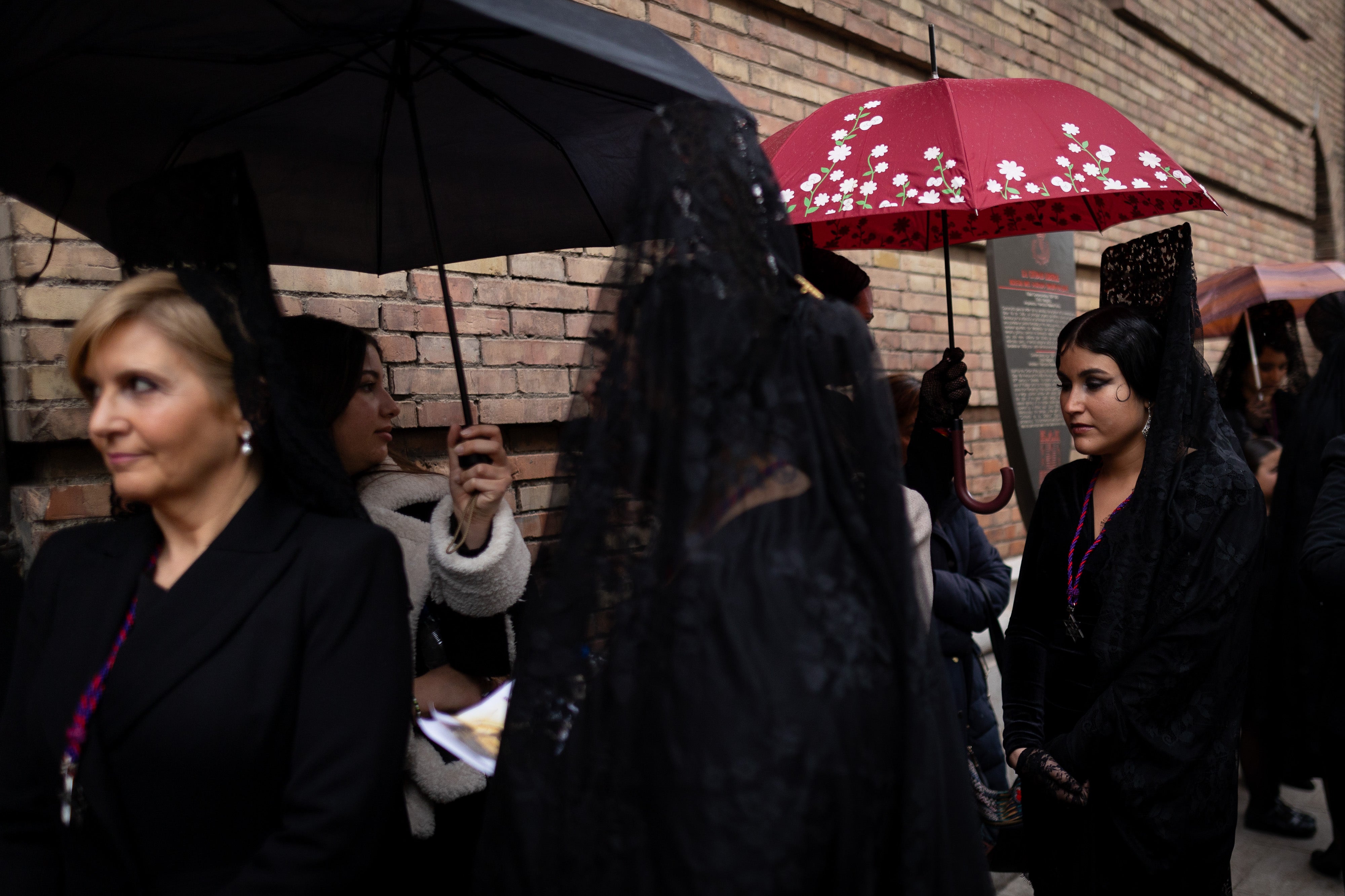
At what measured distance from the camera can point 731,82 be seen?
12.8 feet

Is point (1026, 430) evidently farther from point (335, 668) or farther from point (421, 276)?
point (335, 668)

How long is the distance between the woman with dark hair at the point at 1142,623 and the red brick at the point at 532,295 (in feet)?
5.51

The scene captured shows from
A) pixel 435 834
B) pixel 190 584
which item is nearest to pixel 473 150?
pixel 190 584

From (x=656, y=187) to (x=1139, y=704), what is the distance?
161cm

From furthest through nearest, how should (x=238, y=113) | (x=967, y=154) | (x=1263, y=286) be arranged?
(x=1263, y=286) → (x=967, y=154) → (x=238, y=113)

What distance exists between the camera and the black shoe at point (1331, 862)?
3441 millimetres

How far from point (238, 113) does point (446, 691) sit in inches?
49.6

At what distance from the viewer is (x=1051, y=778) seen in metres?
2.20

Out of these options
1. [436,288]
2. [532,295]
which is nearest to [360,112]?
[436,288]

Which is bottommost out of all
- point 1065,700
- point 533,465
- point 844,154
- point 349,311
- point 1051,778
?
point 1051,778

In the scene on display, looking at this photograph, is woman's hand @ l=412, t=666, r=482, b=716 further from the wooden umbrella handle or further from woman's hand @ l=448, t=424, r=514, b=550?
the wooden umbrella handle

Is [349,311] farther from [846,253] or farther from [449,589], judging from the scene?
[846,253]

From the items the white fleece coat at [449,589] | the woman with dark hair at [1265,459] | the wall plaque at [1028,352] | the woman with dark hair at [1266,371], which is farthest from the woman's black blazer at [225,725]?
the woman with dark hair at [1266,371]

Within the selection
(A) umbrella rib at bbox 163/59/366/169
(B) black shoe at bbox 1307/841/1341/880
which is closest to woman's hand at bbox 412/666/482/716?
(A) umbrella rib at bbox 163/59/366/169
